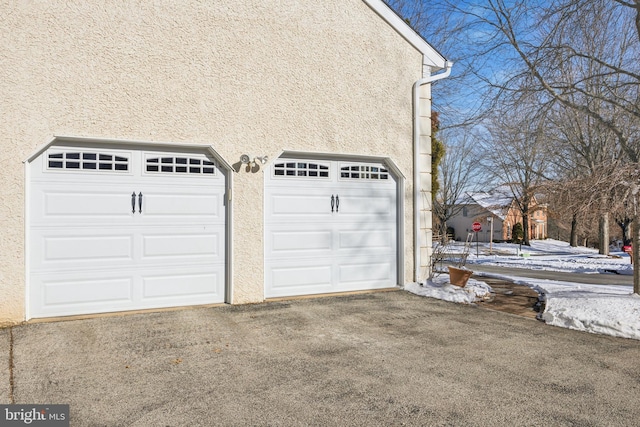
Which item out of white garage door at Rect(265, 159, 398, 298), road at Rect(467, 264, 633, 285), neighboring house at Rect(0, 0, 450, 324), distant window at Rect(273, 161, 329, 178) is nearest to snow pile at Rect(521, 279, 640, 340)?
neighboring house at Rect(0, 0, 450, 324)

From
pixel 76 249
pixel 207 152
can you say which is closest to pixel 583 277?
pixel 207 152

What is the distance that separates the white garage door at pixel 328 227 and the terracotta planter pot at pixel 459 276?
1.17 m

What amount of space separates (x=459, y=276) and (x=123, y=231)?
5.96 m

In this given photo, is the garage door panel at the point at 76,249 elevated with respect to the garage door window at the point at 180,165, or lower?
lower

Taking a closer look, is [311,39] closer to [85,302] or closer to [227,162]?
[227,162]

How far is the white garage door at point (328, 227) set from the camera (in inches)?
279

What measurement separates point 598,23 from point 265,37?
600 cm

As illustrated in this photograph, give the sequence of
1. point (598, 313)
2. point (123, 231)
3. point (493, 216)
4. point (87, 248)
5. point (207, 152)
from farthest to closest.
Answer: point (493, 216), point (207, 152), point (123, 231), point (87, 248), point (598, 313)

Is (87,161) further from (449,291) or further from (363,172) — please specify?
(449,291)

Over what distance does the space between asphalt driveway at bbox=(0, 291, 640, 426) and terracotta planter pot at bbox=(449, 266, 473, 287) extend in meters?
1.96

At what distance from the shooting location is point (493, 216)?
3962cm

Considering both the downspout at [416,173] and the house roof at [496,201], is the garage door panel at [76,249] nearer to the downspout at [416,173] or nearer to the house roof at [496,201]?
the downspout at [416,173]

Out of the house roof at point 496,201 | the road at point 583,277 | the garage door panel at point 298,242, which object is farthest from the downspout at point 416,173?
the house roof at point 496,201

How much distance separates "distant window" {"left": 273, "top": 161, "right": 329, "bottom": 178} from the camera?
7.13m
